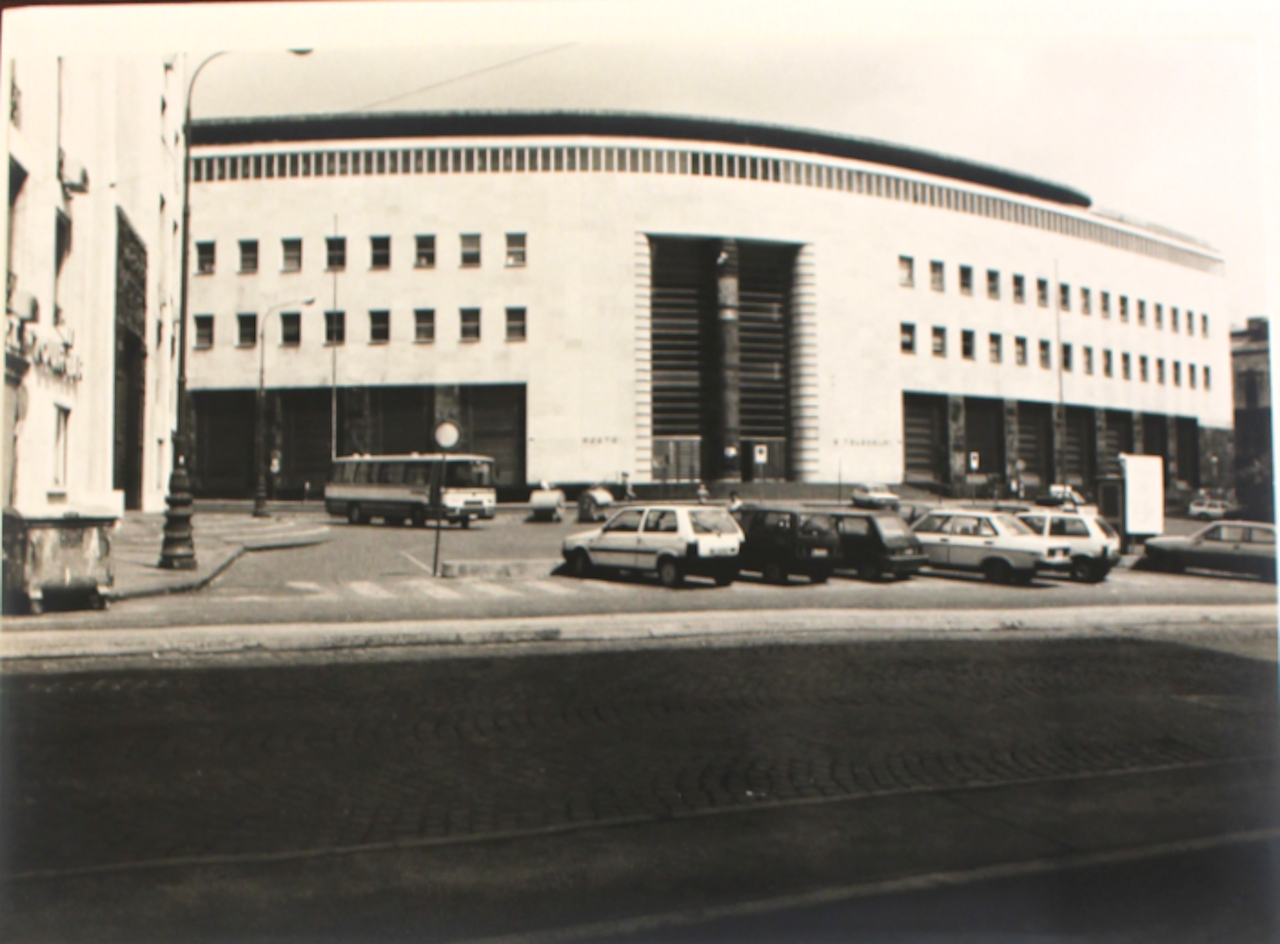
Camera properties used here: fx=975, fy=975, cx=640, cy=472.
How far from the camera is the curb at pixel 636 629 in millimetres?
8914

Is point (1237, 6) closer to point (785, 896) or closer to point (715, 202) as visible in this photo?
point (715, 202)

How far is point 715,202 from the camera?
11.1 meters

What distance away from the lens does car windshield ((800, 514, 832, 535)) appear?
1075cm

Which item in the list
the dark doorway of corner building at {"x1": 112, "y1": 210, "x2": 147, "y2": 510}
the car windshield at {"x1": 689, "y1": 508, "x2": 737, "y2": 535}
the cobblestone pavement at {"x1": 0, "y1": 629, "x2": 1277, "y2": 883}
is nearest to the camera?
the cobblestone pavement at {"x1": 0, "y1": 629, "x2": 1277, "y2": 883}

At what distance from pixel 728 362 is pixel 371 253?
403 cm

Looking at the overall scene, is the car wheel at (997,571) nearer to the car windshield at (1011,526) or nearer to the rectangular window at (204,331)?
the car windshield at (1011,526)

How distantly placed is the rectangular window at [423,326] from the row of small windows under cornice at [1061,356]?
16.9 feet

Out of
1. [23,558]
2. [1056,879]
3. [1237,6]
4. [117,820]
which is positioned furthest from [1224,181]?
[23,558]

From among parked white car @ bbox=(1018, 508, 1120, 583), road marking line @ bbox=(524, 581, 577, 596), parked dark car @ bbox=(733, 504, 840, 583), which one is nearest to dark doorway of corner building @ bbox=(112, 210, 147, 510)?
road marking line @ bbox=(524, 581, 577, 596)

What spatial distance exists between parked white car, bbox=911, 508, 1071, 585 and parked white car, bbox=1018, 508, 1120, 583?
3.7 inches

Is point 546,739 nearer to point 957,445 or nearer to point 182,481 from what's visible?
point 182,481

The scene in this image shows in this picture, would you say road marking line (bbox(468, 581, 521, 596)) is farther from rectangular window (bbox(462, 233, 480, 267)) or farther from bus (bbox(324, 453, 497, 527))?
rectangular window (bbox(462, 233, 480, 267))

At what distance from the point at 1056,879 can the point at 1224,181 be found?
564 cm

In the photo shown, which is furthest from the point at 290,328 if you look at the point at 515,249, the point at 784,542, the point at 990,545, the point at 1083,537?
the point at 1083,537
